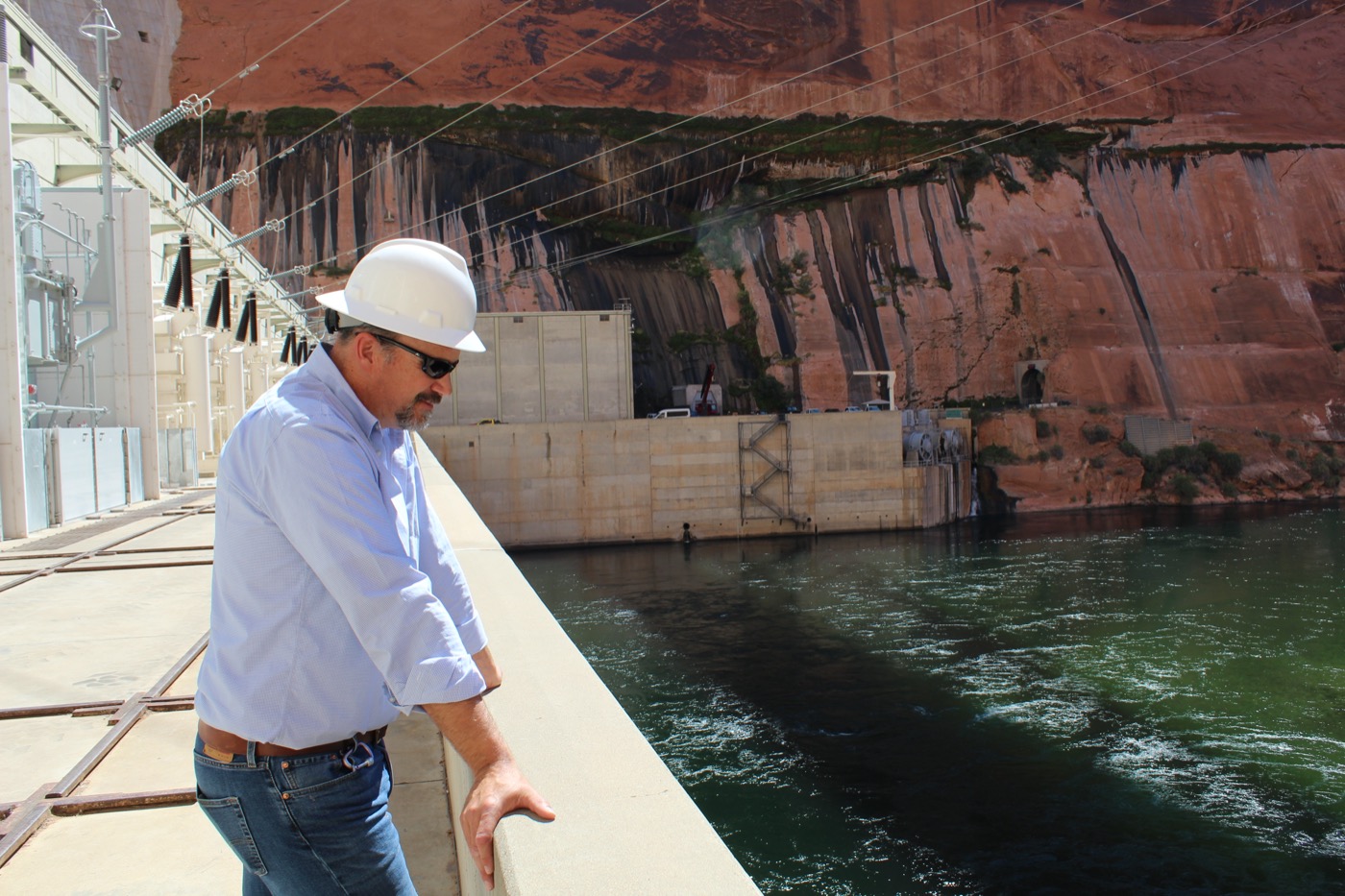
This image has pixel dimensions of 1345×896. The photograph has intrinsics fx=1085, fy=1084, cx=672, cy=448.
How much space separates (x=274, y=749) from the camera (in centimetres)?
203

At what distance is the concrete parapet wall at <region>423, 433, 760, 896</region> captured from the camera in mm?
2082

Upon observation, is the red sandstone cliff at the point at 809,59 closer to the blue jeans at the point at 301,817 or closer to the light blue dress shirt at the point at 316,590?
the light blue dress shirt at the point at 316,590

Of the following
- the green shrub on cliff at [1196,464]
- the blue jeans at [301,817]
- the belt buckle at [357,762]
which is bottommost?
the green shrub on cliff at [1196,464]

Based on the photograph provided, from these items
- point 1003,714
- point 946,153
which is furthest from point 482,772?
point 946,153

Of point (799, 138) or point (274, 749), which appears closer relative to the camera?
point (274, 749)

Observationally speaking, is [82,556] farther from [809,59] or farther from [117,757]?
[809,59]

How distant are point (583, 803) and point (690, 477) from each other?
32.5 m

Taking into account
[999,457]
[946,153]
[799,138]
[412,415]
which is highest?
[799,138]

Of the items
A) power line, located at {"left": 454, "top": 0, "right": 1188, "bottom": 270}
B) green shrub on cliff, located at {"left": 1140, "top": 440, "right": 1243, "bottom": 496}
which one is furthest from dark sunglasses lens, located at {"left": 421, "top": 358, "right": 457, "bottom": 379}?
power line, located at {"left": 454, "top": 0, "right": 1188, "bottom": 270}

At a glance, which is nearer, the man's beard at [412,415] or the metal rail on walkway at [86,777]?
the man's beard at [412,415]

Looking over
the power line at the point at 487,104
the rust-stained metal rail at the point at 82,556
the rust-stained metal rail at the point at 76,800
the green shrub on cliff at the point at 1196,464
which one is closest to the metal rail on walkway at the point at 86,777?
the rust-stained metal rail at the point at 76,800

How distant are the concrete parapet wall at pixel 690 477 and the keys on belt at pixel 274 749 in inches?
1215

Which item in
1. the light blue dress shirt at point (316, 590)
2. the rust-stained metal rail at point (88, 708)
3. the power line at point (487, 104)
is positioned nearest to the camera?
the light blue dress shirt at point (316, 590)

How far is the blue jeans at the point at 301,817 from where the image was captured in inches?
79.5
